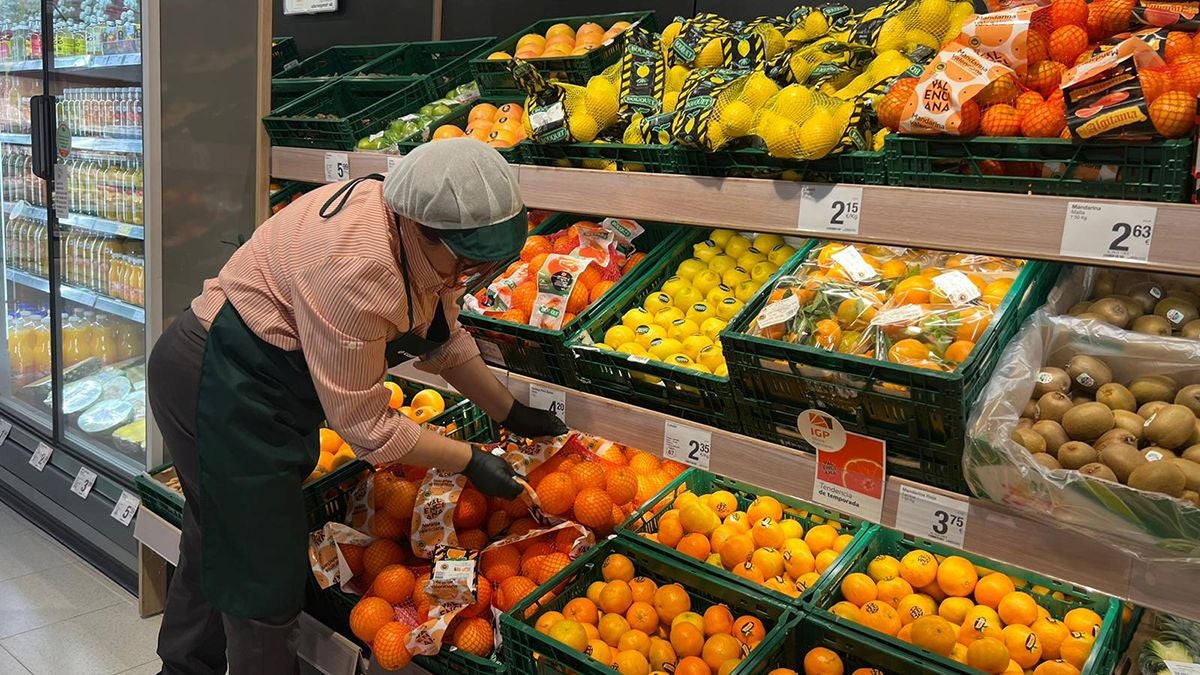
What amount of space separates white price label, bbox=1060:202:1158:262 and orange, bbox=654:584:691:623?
3.49ft

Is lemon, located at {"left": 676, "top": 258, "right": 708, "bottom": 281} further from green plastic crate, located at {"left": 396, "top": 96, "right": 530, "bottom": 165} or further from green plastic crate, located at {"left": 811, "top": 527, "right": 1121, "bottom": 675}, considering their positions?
green plastic crate, located at {"left": 396, "top": 96, "right": 530, "bottom": 165}

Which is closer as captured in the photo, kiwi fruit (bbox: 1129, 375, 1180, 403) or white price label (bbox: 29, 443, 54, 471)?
kiwi fruit (bbox: 1129, 375, 1180, 403)

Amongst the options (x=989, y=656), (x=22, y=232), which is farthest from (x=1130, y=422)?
(x=22, y=232)

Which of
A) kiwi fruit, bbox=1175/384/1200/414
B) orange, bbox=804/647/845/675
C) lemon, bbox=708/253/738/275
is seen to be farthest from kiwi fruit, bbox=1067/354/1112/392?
lemon, bbox=708/253/738/275

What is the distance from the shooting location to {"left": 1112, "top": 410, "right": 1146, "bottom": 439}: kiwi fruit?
56.1 inches

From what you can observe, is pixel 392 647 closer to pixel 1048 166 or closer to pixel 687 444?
pixel 687 444

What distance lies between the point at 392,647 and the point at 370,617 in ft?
0.30

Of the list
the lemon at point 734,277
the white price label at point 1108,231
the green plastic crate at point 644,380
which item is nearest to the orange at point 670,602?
the green plastic crate at point 644,380

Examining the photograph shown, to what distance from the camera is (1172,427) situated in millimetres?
1388

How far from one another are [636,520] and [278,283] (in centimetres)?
100

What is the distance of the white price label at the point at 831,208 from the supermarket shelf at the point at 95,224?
7.68 ft

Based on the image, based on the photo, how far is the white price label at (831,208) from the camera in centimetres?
171

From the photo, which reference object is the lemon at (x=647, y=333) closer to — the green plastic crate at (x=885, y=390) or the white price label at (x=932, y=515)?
the green plastic crate at (x=885, y=390)

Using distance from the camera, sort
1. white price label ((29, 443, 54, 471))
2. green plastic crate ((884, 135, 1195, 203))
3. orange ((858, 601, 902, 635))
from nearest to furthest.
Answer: green plastic crate ((884, 135, 1195, 203)) < orange ((858, 601, 902, 635)) < white price label ((29, 443, 54, 471))
